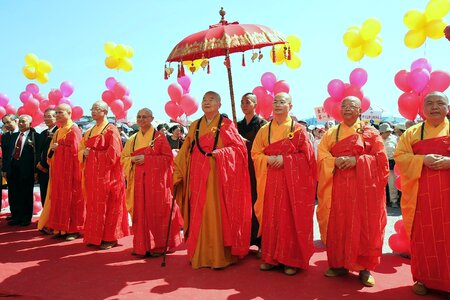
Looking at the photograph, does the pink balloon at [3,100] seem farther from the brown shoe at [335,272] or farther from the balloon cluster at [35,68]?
the brown shoe at [335,272]

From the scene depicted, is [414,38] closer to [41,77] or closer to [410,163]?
[410,163]

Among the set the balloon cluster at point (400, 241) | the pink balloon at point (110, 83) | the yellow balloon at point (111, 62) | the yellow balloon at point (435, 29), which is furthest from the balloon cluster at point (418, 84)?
the pink balloon at point (110, 83)

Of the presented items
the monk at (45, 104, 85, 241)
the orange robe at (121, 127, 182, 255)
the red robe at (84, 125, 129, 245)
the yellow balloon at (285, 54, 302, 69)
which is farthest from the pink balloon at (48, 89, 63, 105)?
the orange robe at (121, 127, 182, 255)

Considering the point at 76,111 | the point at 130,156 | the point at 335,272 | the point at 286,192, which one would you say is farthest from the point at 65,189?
the point at 76,111

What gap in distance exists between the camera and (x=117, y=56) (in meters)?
10.4

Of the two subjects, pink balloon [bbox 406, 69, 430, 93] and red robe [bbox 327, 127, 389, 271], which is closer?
red robe [bbox 327, 127, 389, 271]

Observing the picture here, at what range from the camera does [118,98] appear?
36.5 ft

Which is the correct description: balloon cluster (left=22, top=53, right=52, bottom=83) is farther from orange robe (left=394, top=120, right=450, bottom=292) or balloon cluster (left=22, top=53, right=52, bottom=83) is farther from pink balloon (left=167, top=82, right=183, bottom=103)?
orange robe (left=394, top=120, right=450, bottom=292)

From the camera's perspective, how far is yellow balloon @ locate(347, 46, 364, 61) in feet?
23.9

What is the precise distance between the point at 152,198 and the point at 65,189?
5.76 feet

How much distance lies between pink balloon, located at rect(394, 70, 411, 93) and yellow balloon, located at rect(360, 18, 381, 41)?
4.90 feet

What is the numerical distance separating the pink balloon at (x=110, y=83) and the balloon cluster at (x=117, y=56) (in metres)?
0.65

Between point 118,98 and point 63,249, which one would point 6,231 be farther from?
point 118,98

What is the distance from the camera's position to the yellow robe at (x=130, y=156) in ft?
18.1
